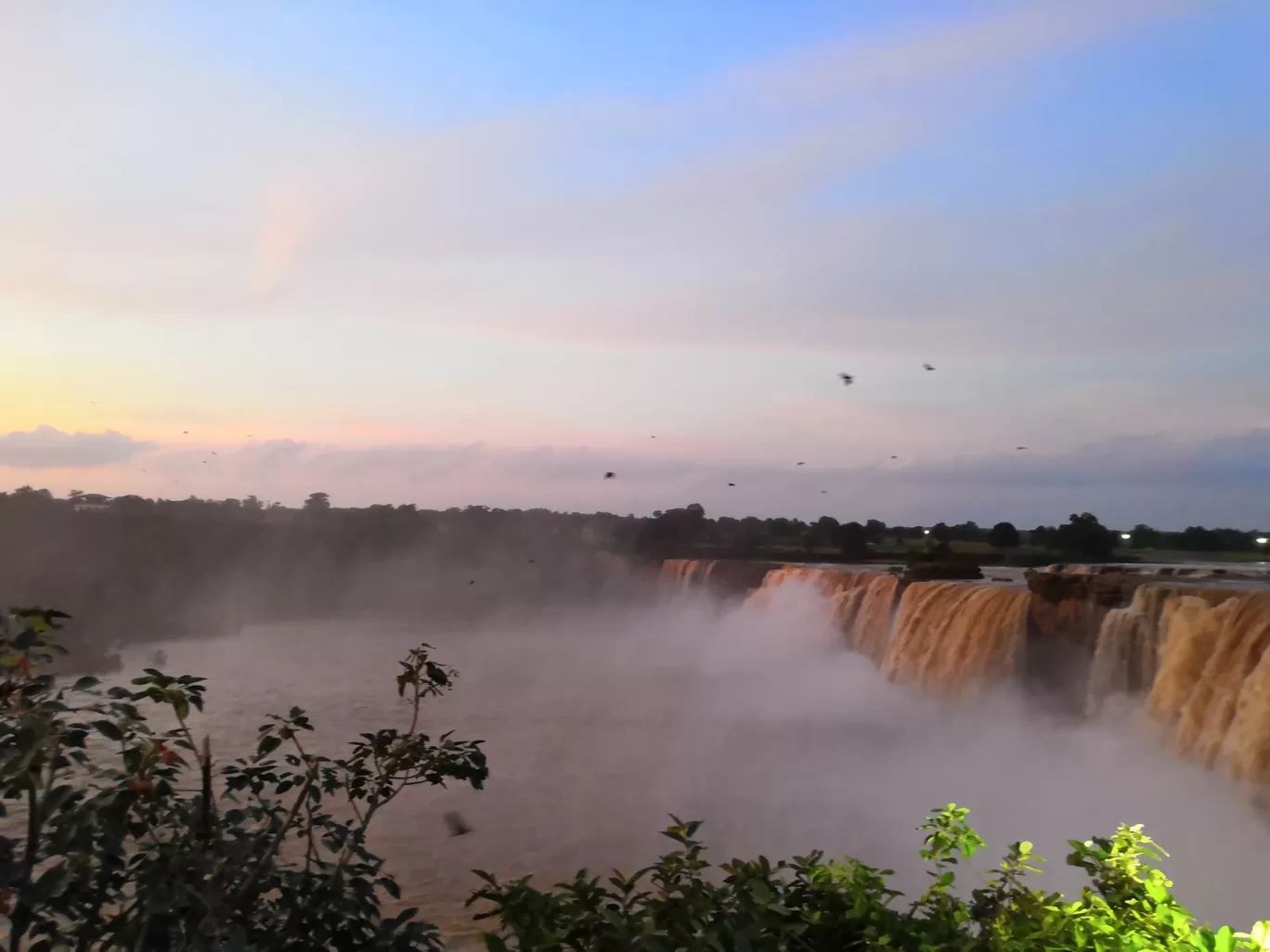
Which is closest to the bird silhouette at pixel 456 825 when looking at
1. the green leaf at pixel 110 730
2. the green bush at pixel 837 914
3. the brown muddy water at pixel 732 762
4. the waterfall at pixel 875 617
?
the brown muddy water at pixel 732 762

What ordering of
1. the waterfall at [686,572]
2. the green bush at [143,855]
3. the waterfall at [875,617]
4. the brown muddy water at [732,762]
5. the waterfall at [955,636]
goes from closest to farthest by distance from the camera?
the green bush at [143,855] < the brown muddy water at [732,762] < the waterfall at [955,636] < the waterfall at [875,617] < the waterfall at [686,572]

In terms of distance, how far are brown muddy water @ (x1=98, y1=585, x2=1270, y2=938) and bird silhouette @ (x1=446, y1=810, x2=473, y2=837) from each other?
0.07m

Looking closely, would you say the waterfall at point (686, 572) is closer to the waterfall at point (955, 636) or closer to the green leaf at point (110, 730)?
the waterfall at point (955, 636)

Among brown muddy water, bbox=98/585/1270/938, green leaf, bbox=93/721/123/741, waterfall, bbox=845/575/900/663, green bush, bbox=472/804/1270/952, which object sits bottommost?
brown muddy water, bbox=98/585/1270/938

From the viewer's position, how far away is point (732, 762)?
27.5ft

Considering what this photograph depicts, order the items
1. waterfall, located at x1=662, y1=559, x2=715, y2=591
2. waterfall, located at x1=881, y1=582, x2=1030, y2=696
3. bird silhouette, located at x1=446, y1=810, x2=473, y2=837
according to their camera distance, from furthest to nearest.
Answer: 1. waterfall, located at x1=662, y1=559, x2=715, y2=591
2. waterfall, located at x1=881, y1=582, x2=1030, y2=696
3. bird silhouette, located at x1=446, y1=810, x2=473, y2=837

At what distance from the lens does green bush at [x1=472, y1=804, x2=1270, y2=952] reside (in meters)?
1.20

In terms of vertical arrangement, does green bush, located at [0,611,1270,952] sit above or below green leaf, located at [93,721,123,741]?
below

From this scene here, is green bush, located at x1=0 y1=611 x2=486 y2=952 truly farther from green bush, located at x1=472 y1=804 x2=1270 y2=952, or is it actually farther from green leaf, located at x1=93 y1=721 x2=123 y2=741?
green bush, located at x1=472 y1=804 x2=1270 y2=952

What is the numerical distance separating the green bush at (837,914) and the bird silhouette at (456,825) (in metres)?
4.70

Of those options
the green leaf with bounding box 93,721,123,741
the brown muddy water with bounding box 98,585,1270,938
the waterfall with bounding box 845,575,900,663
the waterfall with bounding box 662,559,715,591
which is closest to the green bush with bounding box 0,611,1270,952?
the green leaf with bounding box 93,721,123,741

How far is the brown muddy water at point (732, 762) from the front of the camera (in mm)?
5305

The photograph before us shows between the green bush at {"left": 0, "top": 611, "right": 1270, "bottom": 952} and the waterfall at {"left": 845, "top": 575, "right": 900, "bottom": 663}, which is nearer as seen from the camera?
the green bush at {"left": 0, "top": 611, "right": 1270, "bottom": 952}

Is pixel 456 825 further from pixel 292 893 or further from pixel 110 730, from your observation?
pixel 110 730
